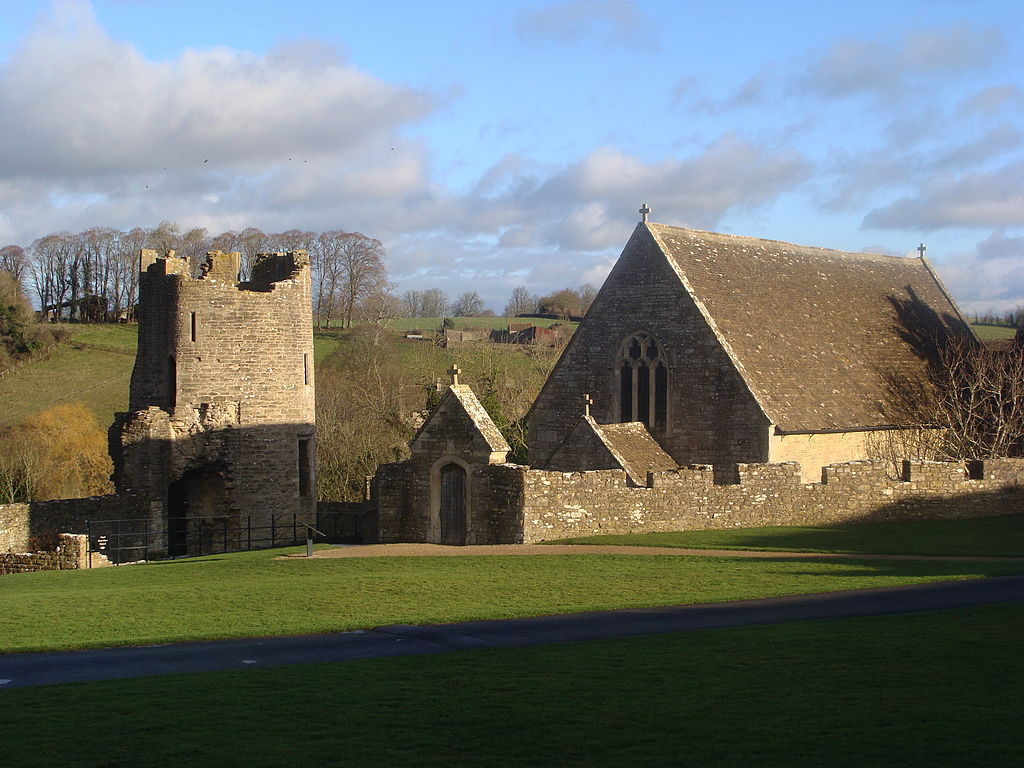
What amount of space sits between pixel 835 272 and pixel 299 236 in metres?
54.6

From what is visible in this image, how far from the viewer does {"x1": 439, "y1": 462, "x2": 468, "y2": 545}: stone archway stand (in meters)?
28.8

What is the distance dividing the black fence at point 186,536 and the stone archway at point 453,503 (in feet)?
17.1

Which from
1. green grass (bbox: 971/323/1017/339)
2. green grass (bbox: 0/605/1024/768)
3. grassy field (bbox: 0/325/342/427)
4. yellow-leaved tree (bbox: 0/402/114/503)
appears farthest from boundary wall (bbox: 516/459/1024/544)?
green grass (bbox: 971/323/1017/339)

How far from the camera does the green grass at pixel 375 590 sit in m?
17.2

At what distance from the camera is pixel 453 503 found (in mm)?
29188

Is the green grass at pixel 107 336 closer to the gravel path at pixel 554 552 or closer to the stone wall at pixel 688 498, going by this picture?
the stone wall at pixel 688 498

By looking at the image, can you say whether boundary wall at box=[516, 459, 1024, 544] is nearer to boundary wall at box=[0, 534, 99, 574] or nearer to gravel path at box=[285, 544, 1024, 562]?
gravel path at box=[285, 544, 1024, 562]

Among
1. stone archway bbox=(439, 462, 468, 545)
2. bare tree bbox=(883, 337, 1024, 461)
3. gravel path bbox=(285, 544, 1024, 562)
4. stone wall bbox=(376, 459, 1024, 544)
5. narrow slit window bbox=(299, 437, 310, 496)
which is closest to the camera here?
gravel path bbox=(285, 544, 1024, 562)

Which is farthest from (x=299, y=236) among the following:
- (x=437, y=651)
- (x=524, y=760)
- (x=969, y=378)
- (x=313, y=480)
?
(x=524, y=760)

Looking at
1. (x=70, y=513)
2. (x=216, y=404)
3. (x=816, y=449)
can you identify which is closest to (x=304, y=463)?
(x=216, y=404)

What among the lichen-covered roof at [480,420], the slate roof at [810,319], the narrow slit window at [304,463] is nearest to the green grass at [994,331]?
the slate roof at [810,319]

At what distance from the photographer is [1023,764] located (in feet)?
29.2

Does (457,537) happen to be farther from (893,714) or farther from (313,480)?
(893,714)

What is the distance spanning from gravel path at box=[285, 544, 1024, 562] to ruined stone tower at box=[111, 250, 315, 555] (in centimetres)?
628
